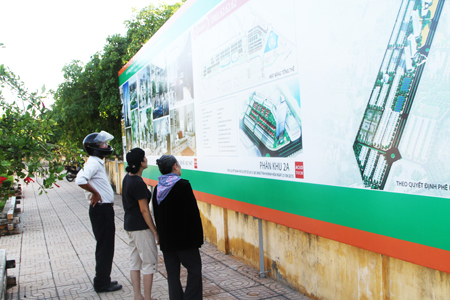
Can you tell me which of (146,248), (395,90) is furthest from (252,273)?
(395,90)

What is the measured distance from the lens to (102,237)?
4.67m

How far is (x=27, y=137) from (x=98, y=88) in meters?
12.5

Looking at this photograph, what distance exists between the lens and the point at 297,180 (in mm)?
3980

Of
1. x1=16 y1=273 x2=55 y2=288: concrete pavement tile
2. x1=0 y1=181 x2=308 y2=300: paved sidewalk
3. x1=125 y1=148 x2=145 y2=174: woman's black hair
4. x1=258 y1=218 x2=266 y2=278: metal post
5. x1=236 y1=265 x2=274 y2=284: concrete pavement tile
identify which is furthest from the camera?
x1=16 y1=273 x2=55 y2=288: concrete pavement tile

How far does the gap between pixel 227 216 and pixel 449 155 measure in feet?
12.8

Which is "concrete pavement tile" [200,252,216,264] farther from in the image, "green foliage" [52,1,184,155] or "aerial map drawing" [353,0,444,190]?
"green foliage" [52,1,184,155]

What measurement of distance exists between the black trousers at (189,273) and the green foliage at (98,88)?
1145 centimetres

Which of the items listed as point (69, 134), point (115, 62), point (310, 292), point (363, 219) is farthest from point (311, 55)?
point (69, 134)

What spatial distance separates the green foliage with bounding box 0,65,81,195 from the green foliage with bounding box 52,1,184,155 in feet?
35.1

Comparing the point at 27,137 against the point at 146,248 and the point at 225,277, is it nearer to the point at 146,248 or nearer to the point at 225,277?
the point at 146,248

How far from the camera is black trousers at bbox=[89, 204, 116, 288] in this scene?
464 cm

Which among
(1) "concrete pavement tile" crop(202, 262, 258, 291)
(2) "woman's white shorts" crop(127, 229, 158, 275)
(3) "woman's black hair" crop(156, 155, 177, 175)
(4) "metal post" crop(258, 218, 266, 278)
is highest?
(3) "woman's black hair" crop(156, 155, 177, 175)

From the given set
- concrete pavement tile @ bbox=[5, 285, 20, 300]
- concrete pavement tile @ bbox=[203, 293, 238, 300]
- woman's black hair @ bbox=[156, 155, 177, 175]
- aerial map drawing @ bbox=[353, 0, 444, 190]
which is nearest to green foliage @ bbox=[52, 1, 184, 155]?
concrete pavement tile @ bbox=[5, 285, 20, 300]

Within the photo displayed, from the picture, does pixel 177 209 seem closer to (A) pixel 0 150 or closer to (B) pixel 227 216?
(A) pixel 0 150
